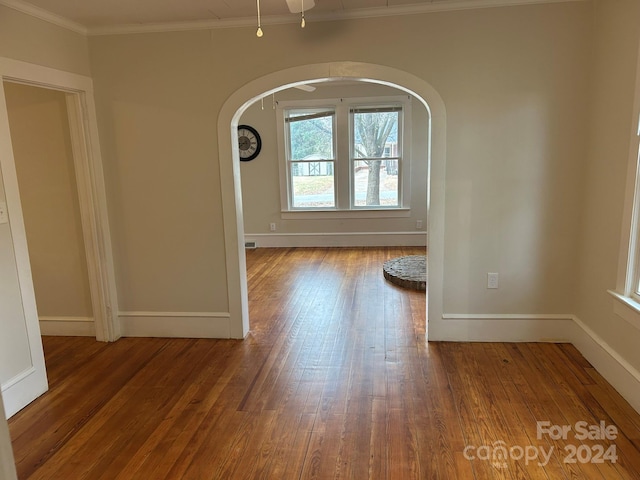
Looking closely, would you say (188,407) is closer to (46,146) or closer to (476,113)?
(46,146)

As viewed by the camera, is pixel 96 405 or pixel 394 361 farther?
pixel 394 361

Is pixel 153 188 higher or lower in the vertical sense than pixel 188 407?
higher

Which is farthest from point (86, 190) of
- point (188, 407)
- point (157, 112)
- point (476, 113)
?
point (476, 113)

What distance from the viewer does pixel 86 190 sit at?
3357mm

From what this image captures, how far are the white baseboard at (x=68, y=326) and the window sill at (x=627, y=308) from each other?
387 cm

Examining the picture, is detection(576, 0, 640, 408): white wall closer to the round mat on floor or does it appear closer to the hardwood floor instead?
the hardwood floor

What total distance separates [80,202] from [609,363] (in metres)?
3.92

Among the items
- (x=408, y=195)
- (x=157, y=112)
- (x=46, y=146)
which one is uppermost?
(x=157, y=112)

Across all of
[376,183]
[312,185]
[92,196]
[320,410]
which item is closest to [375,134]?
[376,183]

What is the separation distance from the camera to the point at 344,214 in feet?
23.3

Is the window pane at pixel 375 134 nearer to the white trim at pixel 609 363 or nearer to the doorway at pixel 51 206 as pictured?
the white trim at pixel 609 363

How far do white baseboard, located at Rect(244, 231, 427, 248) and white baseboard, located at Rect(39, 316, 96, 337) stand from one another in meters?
3.87

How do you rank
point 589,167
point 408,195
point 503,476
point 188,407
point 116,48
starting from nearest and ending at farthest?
point 503,476 → point 188,407 → point 589,167 → point 116,48 → point 408,195

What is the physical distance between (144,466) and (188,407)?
0.51 metres
